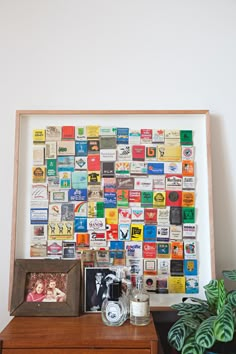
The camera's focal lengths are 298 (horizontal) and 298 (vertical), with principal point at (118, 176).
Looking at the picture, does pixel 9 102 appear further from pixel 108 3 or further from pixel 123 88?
pixel 108 3

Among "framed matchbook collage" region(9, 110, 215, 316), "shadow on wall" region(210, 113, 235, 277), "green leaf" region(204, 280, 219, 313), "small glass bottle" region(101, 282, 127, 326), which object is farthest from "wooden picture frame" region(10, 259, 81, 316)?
"shadow on wall" region(210, 113, 235, 277)

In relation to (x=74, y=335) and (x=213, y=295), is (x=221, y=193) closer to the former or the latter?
(x=213, y=295)

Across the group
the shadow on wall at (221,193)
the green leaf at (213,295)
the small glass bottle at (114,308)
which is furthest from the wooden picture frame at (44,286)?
the shadow on wall at (221,193)

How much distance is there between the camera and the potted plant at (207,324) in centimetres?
92

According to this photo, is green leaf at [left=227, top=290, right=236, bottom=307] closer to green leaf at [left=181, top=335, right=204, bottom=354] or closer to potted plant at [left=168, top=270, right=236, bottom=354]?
potted plant at [left=168, top=270, right=236, bottom=354]

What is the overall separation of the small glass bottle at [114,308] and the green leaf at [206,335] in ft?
0.90

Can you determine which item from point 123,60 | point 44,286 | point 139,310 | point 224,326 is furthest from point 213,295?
point 123,60

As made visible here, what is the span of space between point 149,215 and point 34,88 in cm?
81

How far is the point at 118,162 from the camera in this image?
1.35 meters

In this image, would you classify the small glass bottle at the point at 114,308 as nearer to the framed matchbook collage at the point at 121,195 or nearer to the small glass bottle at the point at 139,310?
the small glass bottle at the point at 139,310

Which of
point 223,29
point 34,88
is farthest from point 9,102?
point 223,29

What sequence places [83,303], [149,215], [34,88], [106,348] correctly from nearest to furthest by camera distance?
[106,348] < [83,303] < [149,215] < [34,88]

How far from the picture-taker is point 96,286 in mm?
1215

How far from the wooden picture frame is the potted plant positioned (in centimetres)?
40
